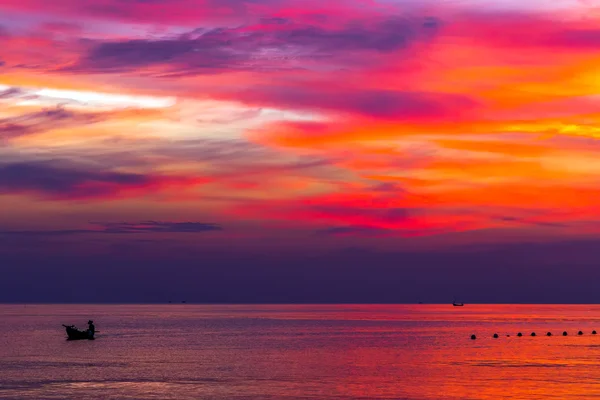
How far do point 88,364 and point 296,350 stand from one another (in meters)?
36.8

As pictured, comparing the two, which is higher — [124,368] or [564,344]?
[564,344]

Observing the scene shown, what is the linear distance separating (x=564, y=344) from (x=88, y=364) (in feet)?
271

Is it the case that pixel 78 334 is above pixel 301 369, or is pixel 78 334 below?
above

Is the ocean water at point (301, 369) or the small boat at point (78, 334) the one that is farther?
the small boat at point (78, 334)

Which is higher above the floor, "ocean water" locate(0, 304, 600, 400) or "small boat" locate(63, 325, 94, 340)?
"small boat" locate(63, 325, 94, 340)

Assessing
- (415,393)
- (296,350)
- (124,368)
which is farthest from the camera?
(296,350)

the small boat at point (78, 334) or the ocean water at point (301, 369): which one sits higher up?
the small boat at point (78, 334)

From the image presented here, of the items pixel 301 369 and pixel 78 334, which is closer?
pixel 301 369

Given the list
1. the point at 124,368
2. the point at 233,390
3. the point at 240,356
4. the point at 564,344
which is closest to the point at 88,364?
the point at 124,368

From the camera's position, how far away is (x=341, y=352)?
12731 centimetres

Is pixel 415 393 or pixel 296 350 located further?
pixel 296 350

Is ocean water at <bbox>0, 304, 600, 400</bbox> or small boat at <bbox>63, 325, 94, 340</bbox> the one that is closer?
ocean water at <bbox>0, 304, 600, 400</bbox>

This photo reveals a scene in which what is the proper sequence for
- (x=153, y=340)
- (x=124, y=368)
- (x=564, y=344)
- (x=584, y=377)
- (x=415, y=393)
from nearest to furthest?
(x=415, y=393) → (x=584, y=377) → (x=124, y=368) → (x=564, y=344) → (x=153, y=340)

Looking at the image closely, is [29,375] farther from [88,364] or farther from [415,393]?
[415,393]
